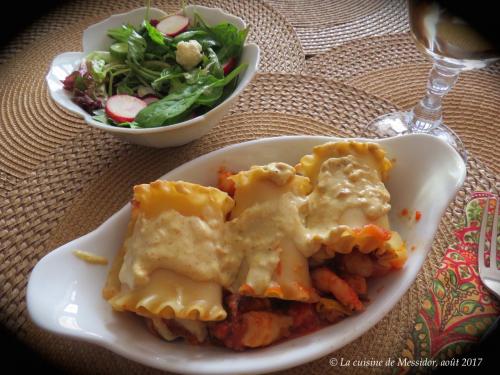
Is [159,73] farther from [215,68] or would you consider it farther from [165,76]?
[215,68]

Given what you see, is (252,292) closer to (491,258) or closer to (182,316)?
(182,316)

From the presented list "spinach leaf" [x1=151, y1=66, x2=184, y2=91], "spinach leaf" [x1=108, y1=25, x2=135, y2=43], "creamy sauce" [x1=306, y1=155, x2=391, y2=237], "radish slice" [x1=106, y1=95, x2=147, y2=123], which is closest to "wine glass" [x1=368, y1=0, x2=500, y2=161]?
"creamy sauce" [x1=306, y1=155, x2=391, y2=237]

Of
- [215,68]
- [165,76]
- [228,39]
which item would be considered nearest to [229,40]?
[228,39]

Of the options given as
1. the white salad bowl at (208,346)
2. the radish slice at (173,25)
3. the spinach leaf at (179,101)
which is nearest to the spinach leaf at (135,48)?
the radish slice at (173,25)

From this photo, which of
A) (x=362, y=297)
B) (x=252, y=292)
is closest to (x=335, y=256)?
(x=362, y=297)

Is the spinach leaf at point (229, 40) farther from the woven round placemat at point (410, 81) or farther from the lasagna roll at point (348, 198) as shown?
the lasagna roll at point (348, 198)

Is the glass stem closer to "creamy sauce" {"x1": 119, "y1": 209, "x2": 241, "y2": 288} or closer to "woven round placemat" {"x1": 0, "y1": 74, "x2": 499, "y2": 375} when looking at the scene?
"woven round placemat" {"x1": 0, "y1": 74, "x2": 499, "y2": 375}
